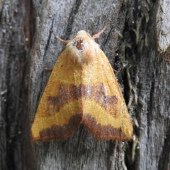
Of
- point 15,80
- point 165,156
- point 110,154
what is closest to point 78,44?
point 15,80

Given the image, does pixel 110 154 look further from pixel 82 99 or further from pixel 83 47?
pixel 83 47

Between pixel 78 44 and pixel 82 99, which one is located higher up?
pixel 78 44

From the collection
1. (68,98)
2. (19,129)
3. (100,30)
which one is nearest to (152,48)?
(100,30)

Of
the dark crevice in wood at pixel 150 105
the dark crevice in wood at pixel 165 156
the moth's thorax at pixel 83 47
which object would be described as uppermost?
the moth's thorax at pixel 83 47

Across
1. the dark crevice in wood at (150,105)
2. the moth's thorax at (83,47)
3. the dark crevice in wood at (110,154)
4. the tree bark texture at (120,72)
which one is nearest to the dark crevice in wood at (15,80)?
the tree bark texture at (120,72)

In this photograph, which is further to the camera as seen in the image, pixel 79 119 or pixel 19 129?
pixel 19 129

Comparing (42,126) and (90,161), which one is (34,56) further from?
(90,161)

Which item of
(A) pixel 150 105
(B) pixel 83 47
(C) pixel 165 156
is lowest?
(C) pixel 165 156

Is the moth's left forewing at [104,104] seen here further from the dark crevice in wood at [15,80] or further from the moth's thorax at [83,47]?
the dark crevice in wood at [15,80]
